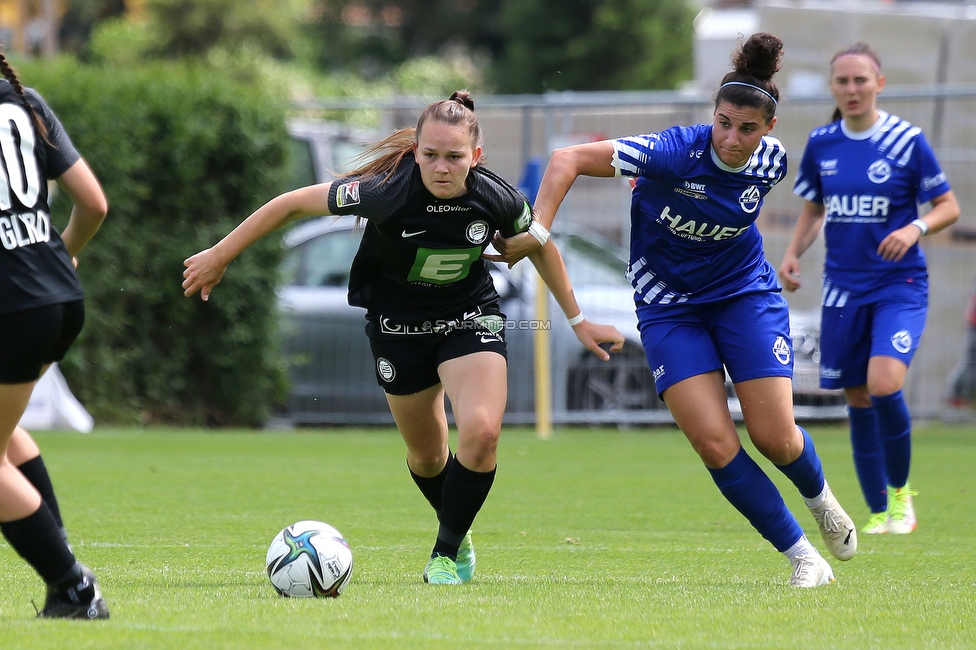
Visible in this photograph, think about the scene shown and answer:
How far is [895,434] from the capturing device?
7047mm

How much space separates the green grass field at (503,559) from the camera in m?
4.02

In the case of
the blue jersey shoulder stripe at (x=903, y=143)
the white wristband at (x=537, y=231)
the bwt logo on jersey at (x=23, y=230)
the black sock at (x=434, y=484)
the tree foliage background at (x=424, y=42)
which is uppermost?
the bwt logo on jersey at (x=23, y=230)

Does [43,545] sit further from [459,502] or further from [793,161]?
[793,161]

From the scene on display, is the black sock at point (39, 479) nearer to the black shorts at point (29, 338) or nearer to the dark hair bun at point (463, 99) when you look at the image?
the black shorts at point (29, 338)

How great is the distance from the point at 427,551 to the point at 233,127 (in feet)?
24.0

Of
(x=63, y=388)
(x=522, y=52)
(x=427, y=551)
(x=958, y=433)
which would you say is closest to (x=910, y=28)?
(x=958, y=433)

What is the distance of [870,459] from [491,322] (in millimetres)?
2894

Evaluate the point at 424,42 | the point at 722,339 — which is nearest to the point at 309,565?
the point at 722,339

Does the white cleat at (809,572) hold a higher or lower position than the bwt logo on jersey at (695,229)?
lower

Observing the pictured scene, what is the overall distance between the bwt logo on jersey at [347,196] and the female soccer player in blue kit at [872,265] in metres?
2.97

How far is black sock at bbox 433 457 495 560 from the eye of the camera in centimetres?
512

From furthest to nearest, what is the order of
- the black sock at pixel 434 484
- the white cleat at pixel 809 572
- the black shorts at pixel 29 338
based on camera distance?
the black sock at pixel 434 484 < the white cleat at pixel 809 572 < the black shorts at pixel 29 338

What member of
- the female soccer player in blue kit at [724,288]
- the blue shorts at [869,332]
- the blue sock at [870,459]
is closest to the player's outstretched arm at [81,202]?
the female soccer player in blue kit at [724,288]

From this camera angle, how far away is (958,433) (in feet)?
40.6
